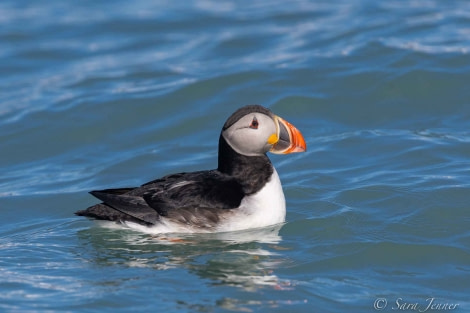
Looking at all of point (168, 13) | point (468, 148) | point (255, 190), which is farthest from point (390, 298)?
point (168, 13)

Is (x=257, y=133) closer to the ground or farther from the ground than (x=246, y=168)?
farther from the ground

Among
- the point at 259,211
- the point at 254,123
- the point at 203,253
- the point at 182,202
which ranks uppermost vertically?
the point at 254,123

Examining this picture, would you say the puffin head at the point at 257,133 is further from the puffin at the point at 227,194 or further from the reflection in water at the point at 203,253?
the reflection in water at the point at 203,253

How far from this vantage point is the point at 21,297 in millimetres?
7590

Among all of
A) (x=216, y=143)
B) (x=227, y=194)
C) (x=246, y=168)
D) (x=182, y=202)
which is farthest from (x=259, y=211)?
(x=216, y=143)

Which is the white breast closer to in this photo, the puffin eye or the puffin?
the puffin

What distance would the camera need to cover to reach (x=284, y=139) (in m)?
9.11

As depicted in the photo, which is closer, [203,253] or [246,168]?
[203,253]

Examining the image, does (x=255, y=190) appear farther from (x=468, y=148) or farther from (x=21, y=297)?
(x=468, y=148)

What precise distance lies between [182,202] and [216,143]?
12.3ft

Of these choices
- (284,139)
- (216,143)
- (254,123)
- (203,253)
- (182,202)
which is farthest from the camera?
(216,143)

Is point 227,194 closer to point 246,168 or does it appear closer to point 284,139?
point 246,168

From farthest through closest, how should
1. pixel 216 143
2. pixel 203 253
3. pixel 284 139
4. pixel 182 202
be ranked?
pixel 216 143 → pixel 284 139 → pixel 182 202 → pixel 203 253

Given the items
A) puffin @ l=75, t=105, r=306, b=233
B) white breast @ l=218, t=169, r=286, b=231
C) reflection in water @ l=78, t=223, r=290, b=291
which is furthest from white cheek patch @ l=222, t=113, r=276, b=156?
reflection in water @ l=78, t=223, r=290, b=291
